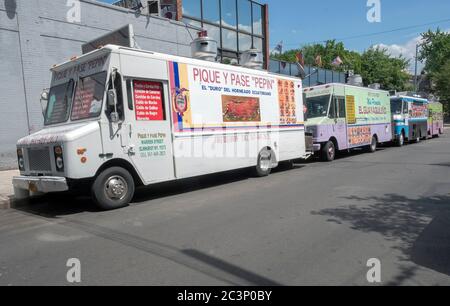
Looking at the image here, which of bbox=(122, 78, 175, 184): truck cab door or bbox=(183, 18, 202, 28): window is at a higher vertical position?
bbox=(183, 18, 202, 28): window

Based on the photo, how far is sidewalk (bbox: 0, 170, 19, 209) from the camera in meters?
8.16

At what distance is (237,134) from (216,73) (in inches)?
66.7

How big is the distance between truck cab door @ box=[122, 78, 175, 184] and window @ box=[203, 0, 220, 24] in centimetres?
1184

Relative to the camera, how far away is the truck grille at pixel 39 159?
7324mm

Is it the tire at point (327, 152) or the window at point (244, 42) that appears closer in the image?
the tire at point (327, 152)

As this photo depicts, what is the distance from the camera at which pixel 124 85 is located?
757cm

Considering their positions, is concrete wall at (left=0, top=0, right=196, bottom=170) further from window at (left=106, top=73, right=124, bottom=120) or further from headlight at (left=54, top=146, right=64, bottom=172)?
window at (left=106, top=73, right=124, bottom=120)

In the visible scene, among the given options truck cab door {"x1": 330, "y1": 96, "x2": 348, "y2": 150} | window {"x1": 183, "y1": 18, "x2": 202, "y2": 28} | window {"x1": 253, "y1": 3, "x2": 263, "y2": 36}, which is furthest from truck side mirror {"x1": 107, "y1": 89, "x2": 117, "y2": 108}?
window {"x1": 253, "y1": 3, "x2": 263, "y2": 36}

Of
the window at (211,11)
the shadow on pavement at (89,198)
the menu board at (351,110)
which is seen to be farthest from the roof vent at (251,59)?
the window at (211,11)

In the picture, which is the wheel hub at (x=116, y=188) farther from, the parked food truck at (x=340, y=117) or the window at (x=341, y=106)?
the window at (x=341, y=106)

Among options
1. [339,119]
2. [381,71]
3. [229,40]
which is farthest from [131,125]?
[381,71]

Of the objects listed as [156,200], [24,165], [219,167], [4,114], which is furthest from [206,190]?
[4,114]

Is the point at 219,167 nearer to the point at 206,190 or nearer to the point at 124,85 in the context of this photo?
the point at 206,190

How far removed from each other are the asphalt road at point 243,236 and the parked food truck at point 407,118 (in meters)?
12.5
